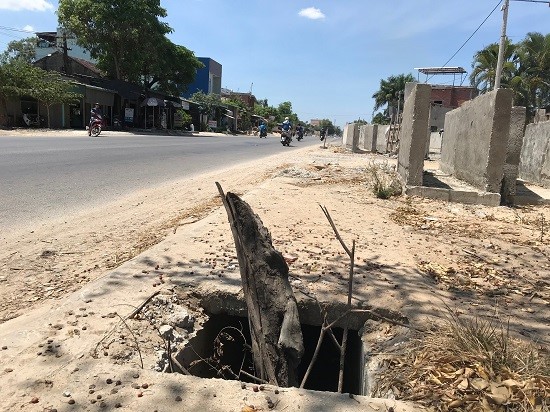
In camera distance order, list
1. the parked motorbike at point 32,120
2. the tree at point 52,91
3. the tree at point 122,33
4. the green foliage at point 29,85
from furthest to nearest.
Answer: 1. the tree at point 122,33
2. the parked motorbike at point 32,120
3. the tree at point 52,91
4. the green foliage at point 29,85

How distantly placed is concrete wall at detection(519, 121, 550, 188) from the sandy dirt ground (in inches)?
146

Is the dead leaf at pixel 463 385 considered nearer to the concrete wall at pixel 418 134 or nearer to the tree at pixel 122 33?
the concrete wall at pixel 418 134

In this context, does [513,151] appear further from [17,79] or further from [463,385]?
[17,79]

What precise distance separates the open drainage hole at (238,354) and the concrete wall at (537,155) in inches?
324

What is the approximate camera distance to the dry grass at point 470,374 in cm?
190

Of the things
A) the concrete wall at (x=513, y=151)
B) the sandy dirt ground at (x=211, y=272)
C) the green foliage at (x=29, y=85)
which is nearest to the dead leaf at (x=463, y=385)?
the sandy dirt ground at (x=211, y=272)

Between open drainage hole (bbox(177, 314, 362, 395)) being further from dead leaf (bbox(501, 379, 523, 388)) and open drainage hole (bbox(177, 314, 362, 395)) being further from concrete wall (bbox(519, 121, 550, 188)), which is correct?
concrete wall (bbox(519, 121, 550, 188))

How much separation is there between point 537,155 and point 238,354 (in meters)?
9.60

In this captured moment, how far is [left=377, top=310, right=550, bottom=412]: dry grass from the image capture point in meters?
1.90

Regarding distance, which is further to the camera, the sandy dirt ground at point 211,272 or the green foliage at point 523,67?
the green foliage at point 523,67

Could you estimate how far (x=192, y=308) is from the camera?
3.07 meters

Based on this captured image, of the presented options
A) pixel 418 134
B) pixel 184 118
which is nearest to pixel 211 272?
pixel 418 134

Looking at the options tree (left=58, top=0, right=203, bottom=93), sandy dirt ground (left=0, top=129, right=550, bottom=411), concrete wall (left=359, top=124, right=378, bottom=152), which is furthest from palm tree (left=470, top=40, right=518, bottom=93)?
sandy dirt ground (left=0, top=129, right=550, bottom=411)

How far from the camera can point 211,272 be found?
3549 millimetres
